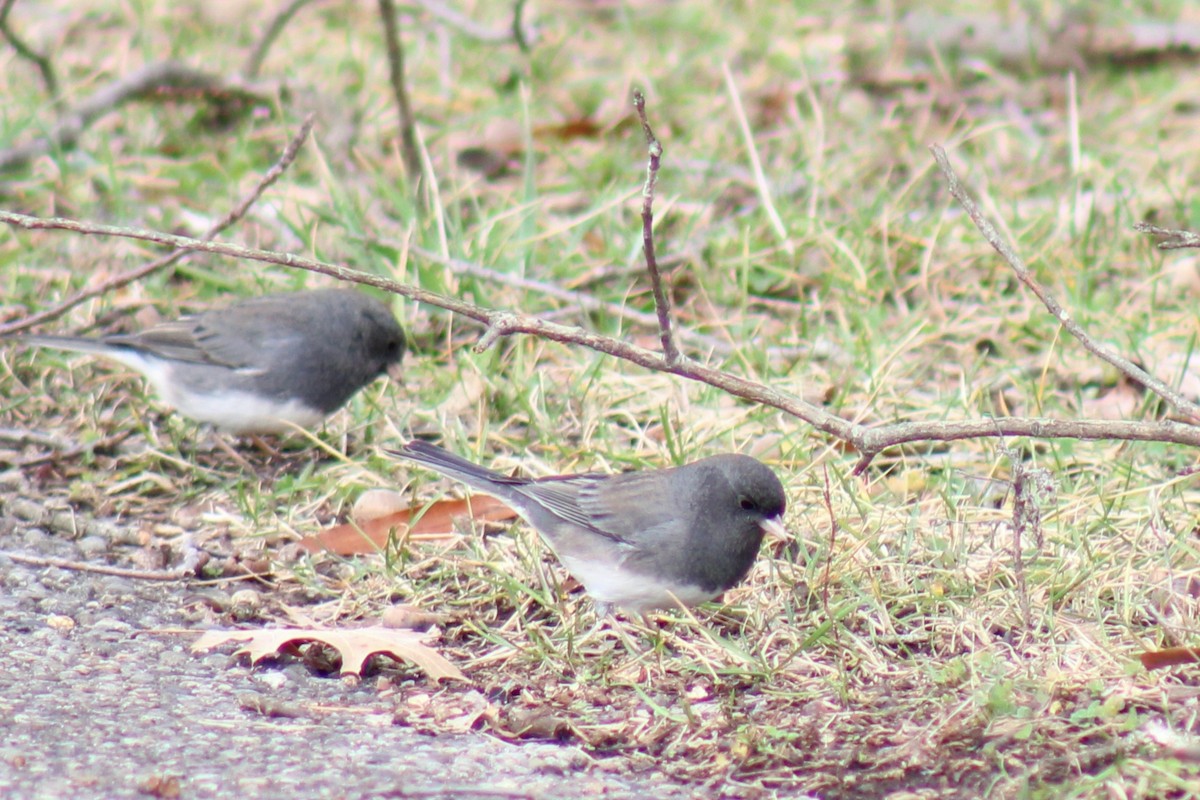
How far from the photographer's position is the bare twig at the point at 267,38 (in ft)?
19.5

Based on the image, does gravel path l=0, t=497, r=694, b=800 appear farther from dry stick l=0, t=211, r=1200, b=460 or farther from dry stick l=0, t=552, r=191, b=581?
dry stick l=0, t=211, r=1200, b=460

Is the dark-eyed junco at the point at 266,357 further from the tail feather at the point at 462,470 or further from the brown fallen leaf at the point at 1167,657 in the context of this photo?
the brown fallen leaf at the point at 1167,657

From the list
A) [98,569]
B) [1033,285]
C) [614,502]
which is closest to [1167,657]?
[1033,285]

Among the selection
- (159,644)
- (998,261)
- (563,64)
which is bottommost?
(159,644)

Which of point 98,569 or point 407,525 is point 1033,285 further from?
point 98,569

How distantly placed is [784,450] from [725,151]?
7.61ft

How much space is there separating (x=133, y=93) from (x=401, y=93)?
4.33ft

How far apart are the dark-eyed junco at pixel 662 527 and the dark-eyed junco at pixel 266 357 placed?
1020 mm

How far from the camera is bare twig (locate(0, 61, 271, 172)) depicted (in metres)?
5.49

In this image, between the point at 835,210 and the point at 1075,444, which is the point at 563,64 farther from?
the point at 1075,444

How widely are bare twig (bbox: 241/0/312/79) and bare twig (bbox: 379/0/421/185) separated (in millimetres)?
829

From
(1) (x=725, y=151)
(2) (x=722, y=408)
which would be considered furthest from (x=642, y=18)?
(2) (x=722, y=408)

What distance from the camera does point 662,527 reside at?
3.22 metres

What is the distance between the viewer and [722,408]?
4.18 m
